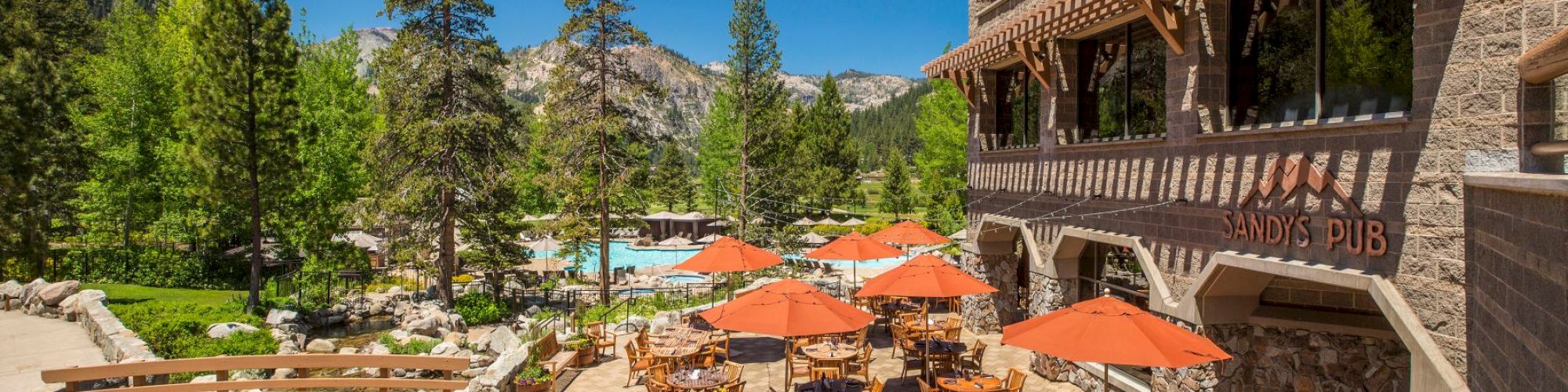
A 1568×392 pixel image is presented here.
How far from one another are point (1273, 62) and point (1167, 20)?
1313 mm

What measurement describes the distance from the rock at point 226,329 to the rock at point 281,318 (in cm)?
213

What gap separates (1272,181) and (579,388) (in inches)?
399

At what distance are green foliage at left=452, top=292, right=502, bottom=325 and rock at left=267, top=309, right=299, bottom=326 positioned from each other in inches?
163

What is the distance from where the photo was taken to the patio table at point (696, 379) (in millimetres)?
10227

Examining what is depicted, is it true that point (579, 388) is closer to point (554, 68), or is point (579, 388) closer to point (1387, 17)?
point (1387, 17)

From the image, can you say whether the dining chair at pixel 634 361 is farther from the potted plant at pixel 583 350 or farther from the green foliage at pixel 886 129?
the green foliage at pixel 886 129

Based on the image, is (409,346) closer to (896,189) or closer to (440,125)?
(440,125)

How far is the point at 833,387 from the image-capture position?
10.1 m

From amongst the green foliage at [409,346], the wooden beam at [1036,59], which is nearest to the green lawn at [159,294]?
the green foliage at [409,346]

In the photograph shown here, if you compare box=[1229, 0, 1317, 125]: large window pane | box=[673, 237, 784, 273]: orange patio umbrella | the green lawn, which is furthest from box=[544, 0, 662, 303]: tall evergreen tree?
box=[1229, 0, 1317, 125]: large window pane

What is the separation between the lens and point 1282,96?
316 inches

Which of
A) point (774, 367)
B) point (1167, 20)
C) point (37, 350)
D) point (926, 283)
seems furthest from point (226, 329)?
point (1167, 20)

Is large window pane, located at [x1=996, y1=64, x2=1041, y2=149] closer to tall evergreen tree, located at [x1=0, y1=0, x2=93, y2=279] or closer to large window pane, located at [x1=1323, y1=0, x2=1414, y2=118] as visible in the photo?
large window pane, located at [x1=1323, y1=0, x2=1414, y2=118]

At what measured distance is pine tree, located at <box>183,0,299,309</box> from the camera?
21.4 m
